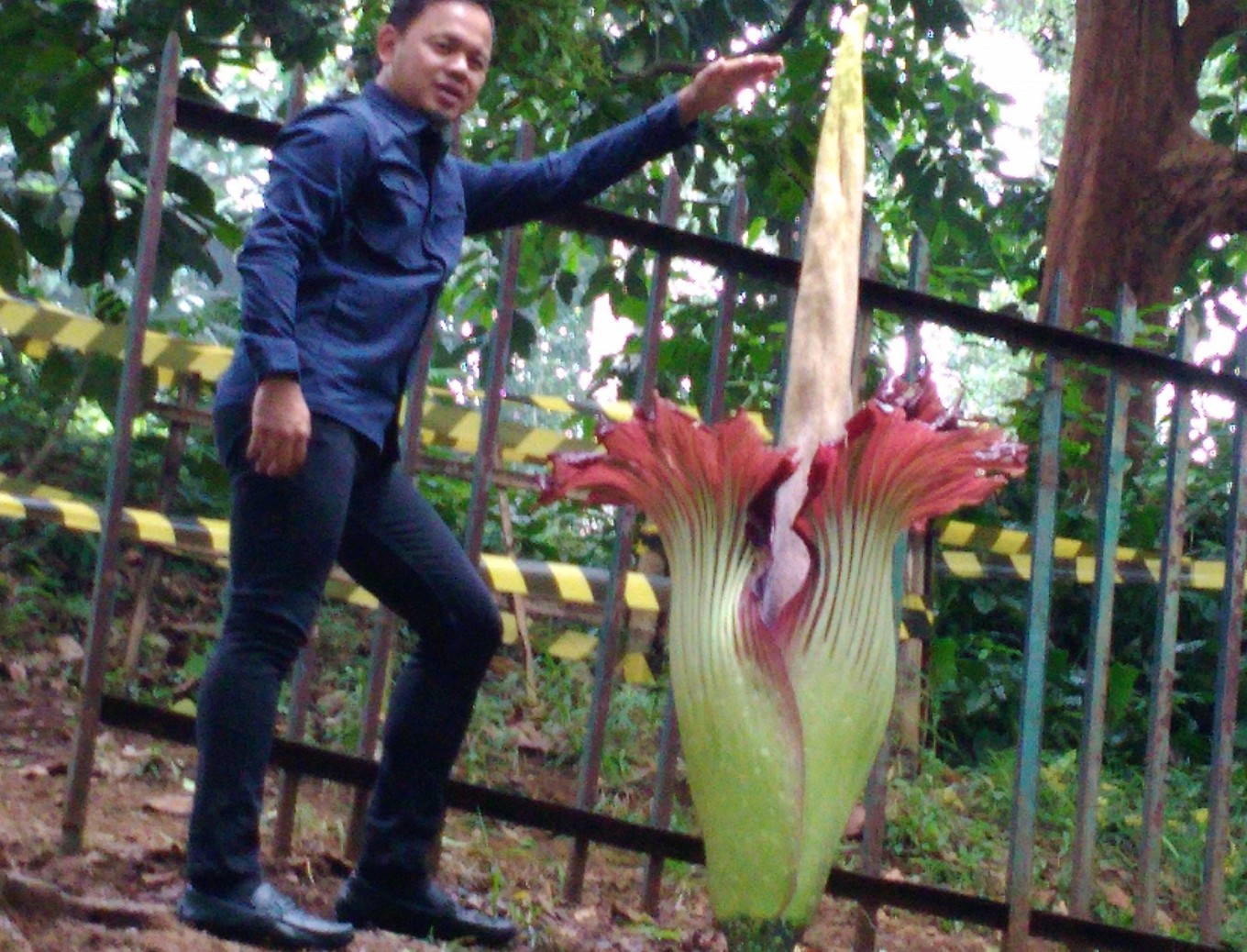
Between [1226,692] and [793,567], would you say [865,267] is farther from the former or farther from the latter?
[793,567]

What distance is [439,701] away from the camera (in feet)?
8.38

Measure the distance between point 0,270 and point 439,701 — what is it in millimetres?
1691

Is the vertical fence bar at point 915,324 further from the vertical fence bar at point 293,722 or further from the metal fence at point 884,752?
the vertical fence bar at point 293,722

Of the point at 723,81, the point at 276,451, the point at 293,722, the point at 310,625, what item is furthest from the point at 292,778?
the point at 723,81

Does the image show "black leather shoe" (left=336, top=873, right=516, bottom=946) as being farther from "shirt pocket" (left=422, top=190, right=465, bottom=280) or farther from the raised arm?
the raised arm

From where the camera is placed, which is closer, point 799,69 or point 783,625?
point 783,625

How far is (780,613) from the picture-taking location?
1.79 meters

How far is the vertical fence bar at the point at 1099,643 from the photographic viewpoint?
3156 mm

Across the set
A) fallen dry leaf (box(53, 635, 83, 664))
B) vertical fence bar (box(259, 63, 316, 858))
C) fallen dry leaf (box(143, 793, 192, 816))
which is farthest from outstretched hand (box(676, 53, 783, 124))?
fallen dry leaf (box(53, 635, 83, 664))

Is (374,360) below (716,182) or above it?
below

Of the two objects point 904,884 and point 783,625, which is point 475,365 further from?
point 783,625

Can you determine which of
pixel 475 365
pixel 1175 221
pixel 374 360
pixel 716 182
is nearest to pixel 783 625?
pixel 374 360

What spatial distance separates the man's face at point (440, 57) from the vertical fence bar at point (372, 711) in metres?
0.96

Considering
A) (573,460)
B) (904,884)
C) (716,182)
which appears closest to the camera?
(573,460)
